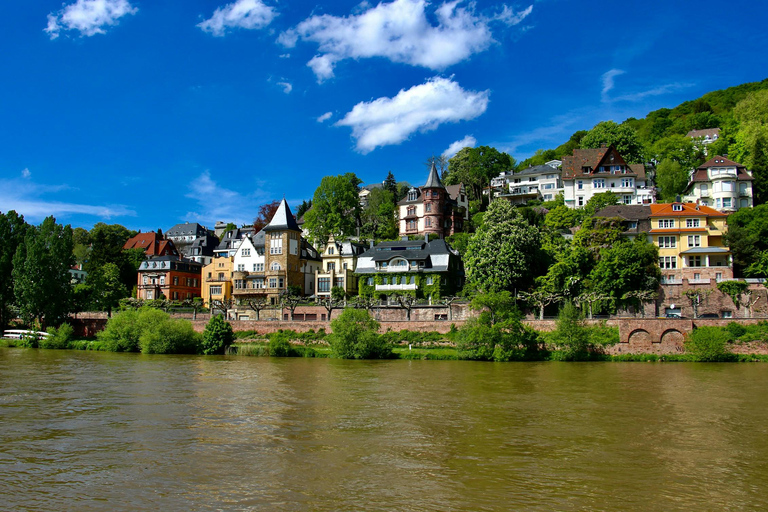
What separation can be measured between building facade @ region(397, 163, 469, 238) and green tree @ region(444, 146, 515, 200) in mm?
10635

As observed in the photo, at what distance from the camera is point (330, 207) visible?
78312 mm

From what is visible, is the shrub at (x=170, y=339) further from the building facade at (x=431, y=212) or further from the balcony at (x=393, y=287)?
the building facade at (x=431, y=212)

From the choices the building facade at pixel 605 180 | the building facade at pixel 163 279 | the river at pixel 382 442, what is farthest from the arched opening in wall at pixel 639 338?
the building facade at pixel 163 279

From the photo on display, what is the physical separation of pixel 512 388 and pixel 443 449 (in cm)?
1333

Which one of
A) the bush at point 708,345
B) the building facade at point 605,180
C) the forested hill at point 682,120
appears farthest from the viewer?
the forested hill at point 682,120

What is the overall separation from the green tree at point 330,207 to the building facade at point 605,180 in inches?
1108

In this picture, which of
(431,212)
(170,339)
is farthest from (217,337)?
(431,212)

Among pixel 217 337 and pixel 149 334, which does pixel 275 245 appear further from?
pixel 149 334

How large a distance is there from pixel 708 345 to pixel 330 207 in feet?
162

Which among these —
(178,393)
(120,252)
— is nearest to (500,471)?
(178,393)

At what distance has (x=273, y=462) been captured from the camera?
638 inches

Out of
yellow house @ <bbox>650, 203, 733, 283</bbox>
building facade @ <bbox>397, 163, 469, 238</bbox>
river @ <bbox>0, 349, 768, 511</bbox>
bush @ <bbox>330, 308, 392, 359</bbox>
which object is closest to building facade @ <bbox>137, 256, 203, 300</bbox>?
building facade @ <bbox>397, 163, 469, 238</bbox>

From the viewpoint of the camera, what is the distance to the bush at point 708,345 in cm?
4169

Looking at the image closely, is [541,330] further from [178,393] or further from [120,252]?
[120,252]
